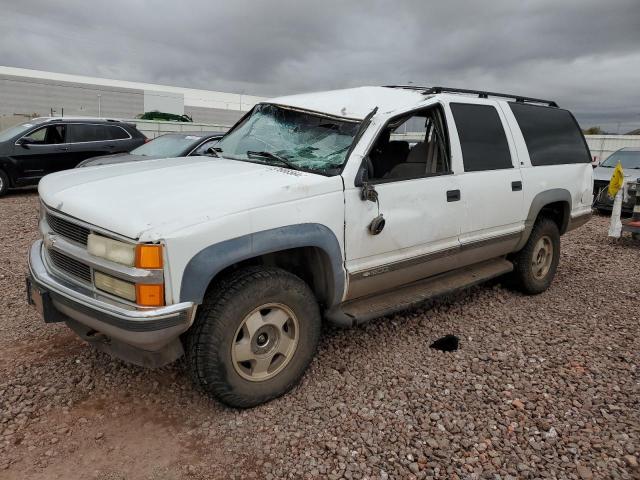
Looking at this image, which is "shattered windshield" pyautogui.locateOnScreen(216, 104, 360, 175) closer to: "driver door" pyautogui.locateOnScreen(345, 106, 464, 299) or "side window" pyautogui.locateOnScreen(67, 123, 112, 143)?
"driver door" pyautogui.locateOnScreen(345, 106, 464, 299)

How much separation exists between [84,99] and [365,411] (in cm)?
4868

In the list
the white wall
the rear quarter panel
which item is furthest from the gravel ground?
the white wall

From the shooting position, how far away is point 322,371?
3404mm

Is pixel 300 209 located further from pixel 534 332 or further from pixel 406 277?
pixel 534 332

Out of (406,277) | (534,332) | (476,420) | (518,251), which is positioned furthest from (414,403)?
(518,251)

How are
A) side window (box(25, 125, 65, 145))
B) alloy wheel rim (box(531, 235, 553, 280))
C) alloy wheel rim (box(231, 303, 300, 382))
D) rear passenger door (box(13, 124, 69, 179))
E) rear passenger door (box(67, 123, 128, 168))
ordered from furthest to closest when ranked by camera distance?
rear passenger door (box(67, 123, 128, 168))
side window (box(25, 125, 65, 145))
rear passenger door (box(13, 124, 69, 179))
alloy wheel rim (box(531, 235, 553, 280))
alloy wheel rim (box(231, 303, 300, 382))

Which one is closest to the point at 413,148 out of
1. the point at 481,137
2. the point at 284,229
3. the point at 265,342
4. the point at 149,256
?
the point at 481,137

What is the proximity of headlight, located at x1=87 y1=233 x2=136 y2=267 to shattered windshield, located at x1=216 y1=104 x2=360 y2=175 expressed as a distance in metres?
1.24

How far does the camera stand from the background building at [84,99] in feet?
134

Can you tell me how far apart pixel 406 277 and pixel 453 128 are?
51.0 inches

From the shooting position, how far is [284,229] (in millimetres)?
2791

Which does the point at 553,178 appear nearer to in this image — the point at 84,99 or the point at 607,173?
the point at 607,173

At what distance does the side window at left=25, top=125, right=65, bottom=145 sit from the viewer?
10.7 m

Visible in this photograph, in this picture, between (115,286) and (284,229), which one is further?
(284,229)
